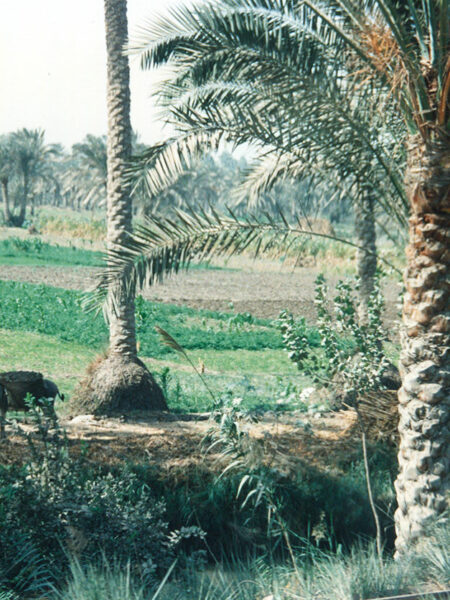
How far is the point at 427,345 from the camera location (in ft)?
19.6

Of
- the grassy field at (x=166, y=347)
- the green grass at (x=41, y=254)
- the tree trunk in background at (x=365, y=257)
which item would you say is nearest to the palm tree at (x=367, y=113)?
the tree trunk in background at (x=365, y=257)

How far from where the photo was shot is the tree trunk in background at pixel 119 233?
34.5 feet

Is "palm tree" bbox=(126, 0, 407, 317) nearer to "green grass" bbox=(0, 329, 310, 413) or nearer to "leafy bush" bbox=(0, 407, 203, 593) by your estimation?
"leafy bush" bbox=(0, 407, 203, 593)

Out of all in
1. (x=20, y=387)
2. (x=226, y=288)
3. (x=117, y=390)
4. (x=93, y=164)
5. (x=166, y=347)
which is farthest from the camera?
(x=93, y=164)

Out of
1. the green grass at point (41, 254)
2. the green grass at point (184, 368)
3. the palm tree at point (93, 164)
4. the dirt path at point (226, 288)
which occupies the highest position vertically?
the palm tree at point (93, 164)

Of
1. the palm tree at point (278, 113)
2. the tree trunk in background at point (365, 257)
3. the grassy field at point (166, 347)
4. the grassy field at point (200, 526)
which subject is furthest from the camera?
the grassy field at point (166, 347)

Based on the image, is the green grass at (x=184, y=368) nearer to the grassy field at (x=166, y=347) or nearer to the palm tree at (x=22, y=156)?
the grassy field at (x=166, y=347)

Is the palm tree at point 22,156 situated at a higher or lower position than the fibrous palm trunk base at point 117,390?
higher

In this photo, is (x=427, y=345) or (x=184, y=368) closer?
(x=427, y=345)

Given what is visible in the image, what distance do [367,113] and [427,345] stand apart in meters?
2.71

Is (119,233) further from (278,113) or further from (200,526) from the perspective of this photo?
(200,526)

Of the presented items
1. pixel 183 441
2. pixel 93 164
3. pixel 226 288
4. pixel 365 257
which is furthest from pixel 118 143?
pixel 93 164

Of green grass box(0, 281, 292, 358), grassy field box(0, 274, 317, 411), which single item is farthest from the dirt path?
grassy field box(0, 274, 317, 411)

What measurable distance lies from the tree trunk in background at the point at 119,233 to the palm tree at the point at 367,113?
708mm
